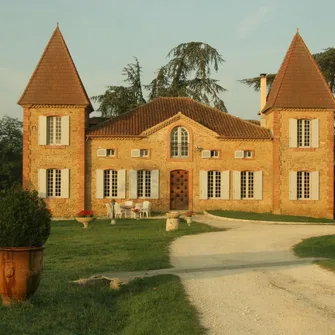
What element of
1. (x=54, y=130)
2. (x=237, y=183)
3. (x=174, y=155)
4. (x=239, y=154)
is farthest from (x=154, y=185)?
(x=54, y=130)

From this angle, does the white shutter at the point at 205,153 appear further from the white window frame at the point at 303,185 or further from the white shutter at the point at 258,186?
the white window frame at the point at 303,185

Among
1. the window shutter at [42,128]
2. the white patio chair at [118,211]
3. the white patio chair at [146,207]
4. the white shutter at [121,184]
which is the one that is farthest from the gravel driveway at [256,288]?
the window shutter at [42,128]

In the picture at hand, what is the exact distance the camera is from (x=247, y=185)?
3209 cm

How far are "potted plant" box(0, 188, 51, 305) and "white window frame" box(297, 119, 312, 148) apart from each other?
25310mm

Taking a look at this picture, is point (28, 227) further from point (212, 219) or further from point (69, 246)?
point (212, 219)

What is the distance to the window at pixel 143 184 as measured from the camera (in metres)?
31.7

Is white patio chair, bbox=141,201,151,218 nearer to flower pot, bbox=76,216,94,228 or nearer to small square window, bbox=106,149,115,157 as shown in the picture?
small square window, bbox=106,149,115,157

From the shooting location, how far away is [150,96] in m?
47.5

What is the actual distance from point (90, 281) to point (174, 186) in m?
21.9

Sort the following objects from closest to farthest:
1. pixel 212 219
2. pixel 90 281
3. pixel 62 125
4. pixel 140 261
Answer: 1. pixel 90 281
2. pixel 140 261
3. pixel 212 219
4. pixel 62 125

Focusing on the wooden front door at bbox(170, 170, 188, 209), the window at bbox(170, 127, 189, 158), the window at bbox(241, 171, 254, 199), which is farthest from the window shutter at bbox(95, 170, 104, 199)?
the window at bbox(241, 171, 254, 199)

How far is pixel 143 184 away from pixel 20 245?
23220mm

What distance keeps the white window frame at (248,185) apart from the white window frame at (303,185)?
2610mm

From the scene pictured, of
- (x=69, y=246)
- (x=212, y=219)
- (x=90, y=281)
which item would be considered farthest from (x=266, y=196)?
(x=90, y=281)
